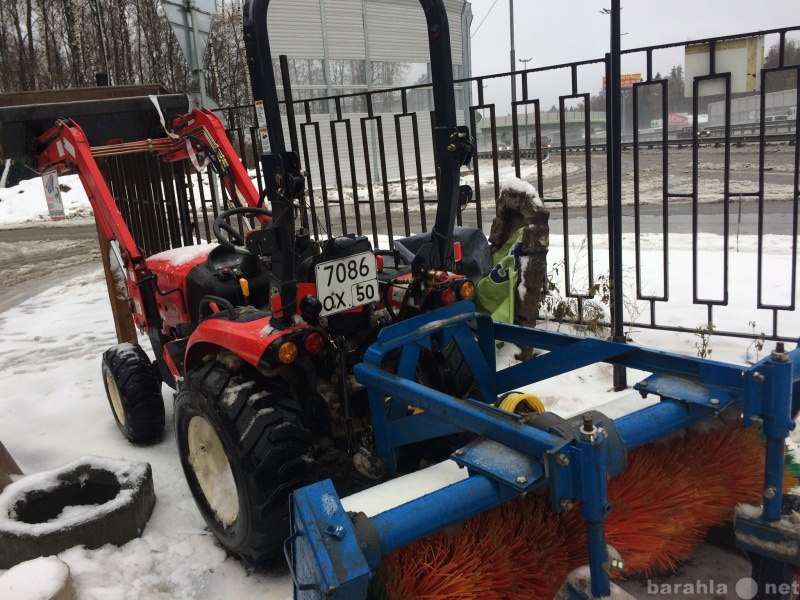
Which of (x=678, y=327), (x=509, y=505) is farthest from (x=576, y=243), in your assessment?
(x=509, y=505)

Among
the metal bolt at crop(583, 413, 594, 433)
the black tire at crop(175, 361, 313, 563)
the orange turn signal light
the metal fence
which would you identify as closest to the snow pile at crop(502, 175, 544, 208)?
the metal fence

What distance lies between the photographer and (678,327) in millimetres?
4910

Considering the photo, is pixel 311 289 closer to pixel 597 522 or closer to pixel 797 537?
pixel 597 522

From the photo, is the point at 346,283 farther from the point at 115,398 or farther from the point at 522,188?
the point at 522,188

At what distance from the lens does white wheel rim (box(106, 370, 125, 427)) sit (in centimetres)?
418

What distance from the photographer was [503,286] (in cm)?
477

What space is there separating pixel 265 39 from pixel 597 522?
6.58ft

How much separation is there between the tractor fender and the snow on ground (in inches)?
29.9

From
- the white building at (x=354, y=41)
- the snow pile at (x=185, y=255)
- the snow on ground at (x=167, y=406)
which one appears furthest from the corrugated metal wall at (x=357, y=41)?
the snow pile at (x=185, y=255)

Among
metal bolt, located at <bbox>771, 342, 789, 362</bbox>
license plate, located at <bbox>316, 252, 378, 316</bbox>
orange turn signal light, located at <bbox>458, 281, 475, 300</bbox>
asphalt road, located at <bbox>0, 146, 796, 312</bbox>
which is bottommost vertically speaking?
asphalt road, located at <bbox>0, 146, 796, 312</bbox>

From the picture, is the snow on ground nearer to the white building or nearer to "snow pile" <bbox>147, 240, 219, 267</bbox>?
"snow pile" <bbox>147, 240, 219, 267</bbox>

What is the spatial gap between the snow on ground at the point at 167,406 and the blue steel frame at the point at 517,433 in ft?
0.77

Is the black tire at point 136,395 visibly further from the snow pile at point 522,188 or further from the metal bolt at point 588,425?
the metal bolt at point 588,425

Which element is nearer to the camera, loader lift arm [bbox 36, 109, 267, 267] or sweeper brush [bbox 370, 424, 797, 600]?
sweeper brush [bbox 370, 424, 797, 600]
